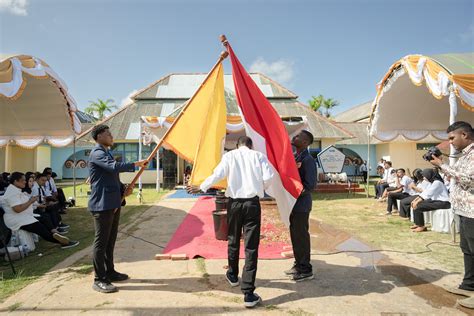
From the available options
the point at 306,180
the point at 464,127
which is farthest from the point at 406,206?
the point at 306,180

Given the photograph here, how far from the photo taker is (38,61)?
21.2ft

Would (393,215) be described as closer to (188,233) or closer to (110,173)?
(188,233)

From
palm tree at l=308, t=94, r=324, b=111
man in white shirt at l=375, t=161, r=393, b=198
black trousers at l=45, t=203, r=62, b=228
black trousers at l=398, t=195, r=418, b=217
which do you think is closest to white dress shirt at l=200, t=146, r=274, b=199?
black trousers at l=45, t=203, r=62, b=228

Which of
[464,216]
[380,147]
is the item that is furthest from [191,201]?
[380,147]

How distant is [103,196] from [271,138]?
91.0 inches

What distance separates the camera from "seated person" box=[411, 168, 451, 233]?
682 centimetres

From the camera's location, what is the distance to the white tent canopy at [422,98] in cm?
655

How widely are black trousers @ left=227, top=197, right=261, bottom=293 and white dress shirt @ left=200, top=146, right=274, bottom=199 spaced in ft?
0.34

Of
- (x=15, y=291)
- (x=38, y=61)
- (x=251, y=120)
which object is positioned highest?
(x=38, y=61)

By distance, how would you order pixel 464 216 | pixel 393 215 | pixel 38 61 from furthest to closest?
pixel 393 215, pixel 38 61, pixel 464 216

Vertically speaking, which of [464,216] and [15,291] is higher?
[464,216]

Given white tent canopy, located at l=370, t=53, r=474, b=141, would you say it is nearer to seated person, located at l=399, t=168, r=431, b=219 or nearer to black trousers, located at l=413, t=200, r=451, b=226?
seated person, located at l=399, t=168, r=431, b=219

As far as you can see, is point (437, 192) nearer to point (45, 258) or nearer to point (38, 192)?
point (45, 258)

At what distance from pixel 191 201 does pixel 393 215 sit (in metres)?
7.04
